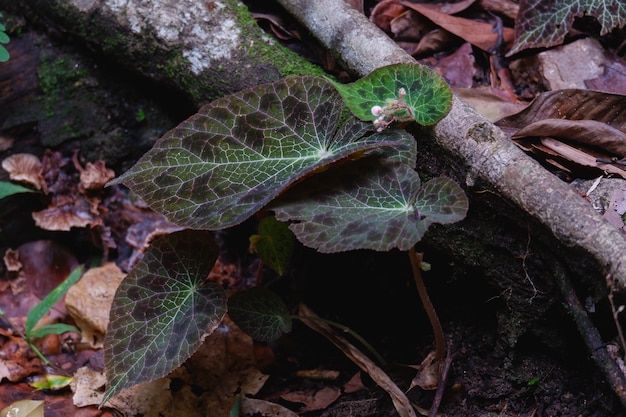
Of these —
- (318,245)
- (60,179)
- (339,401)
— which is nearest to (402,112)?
(318,245)

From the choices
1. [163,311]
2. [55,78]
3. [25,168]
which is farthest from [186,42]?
[163,311]

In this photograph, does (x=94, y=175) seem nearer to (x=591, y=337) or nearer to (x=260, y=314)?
(x=260, y=314)

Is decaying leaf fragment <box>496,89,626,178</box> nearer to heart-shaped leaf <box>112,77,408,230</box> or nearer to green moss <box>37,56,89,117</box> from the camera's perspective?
heart-shaped leaf <box>112,77,408,230</box>

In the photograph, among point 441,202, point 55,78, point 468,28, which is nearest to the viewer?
point 441,202

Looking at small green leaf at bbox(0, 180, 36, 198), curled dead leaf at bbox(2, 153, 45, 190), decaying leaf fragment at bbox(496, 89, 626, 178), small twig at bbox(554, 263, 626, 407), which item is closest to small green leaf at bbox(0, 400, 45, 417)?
small green leaf at bbox(0, 180, 36, 198)

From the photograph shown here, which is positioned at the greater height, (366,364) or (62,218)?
(366,364)

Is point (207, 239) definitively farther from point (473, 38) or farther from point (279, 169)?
point (473, 38)

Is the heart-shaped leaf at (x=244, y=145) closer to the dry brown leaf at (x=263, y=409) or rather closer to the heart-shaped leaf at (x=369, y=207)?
the heart-shaped leaf at (x=369, y=207)

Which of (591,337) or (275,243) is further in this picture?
(275,243)
